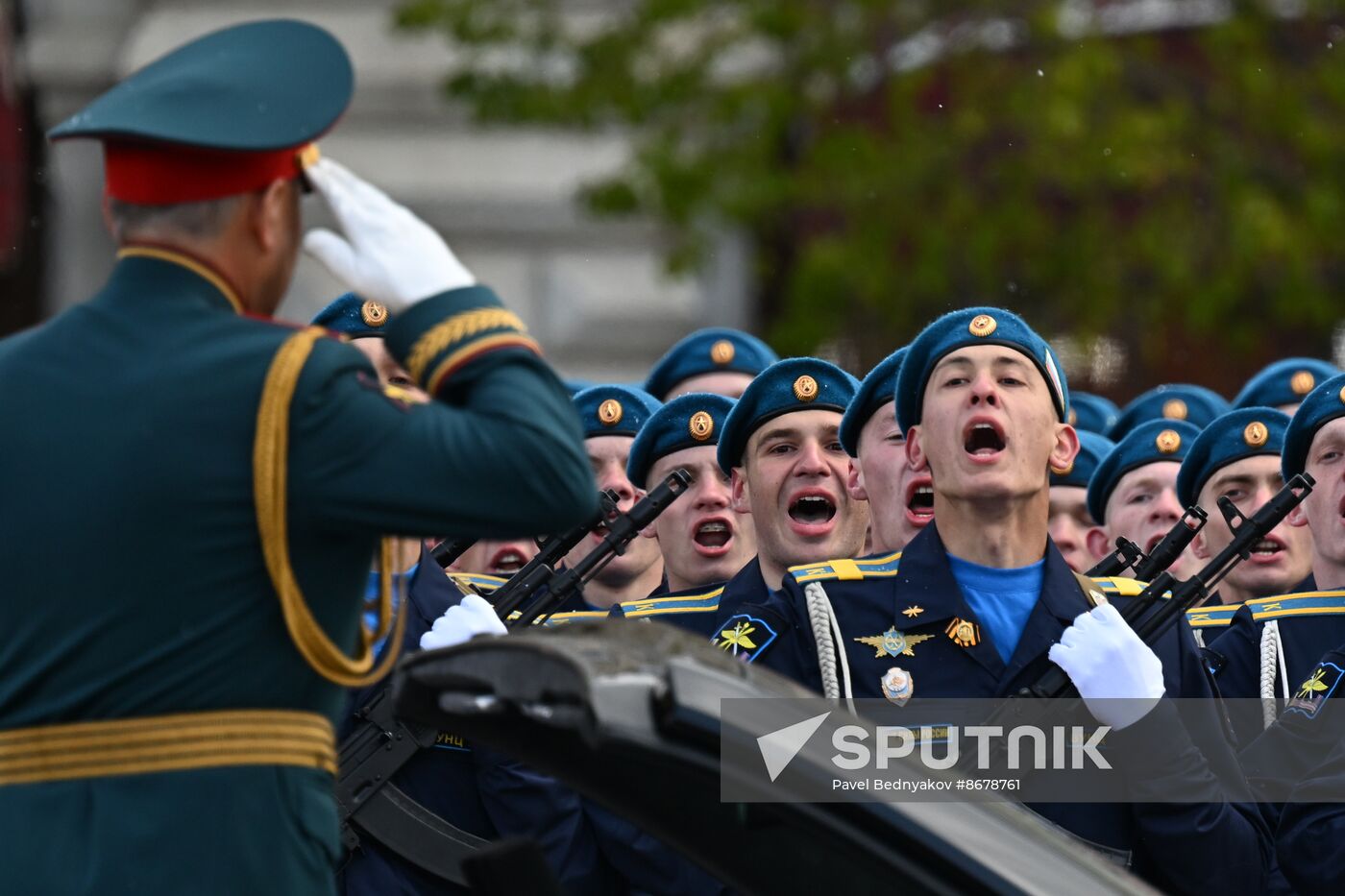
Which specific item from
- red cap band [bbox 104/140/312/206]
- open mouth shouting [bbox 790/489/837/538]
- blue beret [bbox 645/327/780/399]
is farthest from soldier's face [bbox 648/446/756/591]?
red cap band [bbox 104/140/312/206]

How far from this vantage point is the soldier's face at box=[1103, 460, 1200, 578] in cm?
775

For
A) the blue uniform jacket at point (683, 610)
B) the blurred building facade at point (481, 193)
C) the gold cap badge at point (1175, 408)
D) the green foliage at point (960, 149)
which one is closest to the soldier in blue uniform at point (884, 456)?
the blue uniform jacket at point (683, 610)

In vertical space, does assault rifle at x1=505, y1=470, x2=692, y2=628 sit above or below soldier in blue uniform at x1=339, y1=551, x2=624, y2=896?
above

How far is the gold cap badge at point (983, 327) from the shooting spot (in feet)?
18.5

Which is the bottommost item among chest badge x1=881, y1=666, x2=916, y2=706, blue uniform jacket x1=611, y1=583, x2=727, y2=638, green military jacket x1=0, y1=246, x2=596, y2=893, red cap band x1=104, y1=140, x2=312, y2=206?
blue uniform jacket x1=611, y1=583, x2=727, y2=638

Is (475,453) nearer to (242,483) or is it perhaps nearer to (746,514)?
(242,483)

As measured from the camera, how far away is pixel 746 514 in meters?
7.22

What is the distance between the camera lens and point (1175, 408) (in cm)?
891

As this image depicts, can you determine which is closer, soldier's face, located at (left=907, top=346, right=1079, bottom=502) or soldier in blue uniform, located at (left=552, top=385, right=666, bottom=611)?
soldier's face, located at (left=907, top=346, right=1079, bottom=502)

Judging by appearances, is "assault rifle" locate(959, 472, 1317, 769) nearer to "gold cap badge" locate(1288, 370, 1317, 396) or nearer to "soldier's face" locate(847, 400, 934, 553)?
"soldier's face" locate(847, 400, 934, 553)

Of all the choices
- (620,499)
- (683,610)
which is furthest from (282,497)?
(620,499)

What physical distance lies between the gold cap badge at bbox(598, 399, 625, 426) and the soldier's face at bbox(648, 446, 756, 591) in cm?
42

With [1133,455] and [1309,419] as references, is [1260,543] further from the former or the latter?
[1309,419]

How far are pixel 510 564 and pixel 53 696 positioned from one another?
469 cm
